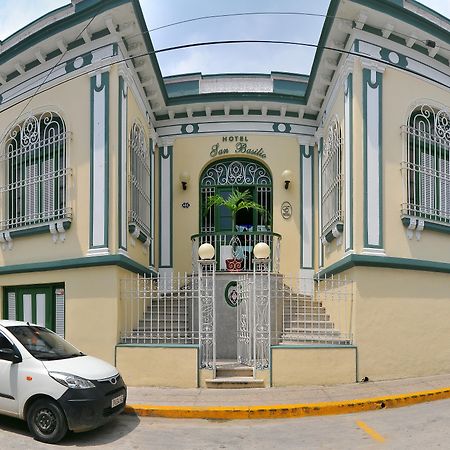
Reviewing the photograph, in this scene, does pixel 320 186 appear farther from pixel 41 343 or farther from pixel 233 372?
pixel 41 343

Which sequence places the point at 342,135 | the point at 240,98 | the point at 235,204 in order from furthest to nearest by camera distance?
the point at 240,98
the point at 235,204
the point at 342,135

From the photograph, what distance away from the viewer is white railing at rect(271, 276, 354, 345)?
967cm

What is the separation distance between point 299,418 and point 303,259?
249 inches

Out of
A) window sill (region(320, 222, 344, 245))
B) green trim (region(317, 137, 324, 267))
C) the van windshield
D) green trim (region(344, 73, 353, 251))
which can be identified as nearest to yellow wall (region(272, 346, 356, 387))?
green trim (region(344, 73, 353, 251))

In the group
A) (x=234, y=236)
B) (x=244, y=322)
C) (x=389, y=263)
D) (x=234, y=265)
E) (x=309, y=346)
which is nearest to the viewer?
(x=309, y=346)

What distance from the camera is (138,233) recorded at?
11312mm

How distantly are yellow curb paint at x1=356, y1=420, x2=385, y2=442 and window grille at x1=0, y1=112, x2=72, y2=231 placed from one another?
6.51 m

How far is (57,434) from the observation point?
20.6ft

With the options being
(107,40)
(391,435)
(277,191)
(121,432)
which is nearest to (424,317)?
(391,435)

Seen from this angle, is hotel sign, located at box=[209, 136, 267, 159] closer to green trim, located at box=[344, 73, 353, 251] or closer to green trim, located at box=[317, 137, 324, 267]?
green trim, located at box=[317, 137, 324, 267]

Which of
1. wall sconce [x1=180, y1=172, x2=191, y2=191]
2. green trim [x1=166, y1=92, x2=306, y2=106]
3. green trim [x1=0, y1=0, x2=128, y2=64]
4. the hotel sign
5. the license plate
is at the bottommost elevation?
the license plate

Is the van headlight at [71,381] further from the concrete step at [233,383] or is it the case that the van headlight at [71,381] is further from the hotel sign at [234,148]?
the hotel sign at [234,148]

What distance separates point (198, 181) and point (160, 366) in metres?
6.03

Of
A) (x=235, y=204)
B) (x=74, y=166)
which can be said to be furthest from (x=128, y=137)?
(x=235, y=204)
